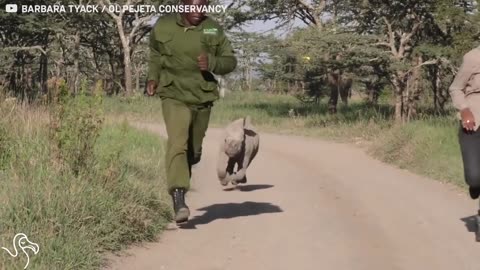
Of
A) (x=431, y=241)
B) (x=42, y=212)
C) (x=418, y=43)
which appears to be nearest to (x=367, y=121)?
(x=418, y=43)

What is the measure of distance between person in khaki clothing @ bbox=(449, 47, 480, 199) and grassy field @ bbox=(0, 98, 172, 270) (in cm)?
263

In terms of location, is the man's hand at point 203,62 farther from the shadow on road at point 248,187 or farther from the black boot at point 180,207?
the shadow on road at point 248,187

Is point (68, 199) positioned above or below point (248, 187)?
above

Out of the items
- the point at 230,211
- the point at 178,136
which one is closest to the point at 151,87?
the point at 178,136

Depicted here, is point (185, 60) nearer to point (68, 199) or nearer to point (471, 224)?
point (68, 199)

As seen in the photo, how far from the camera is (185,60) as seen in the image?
6.27 m

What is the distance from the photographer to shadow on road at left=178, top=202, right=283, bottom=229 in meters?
6.84

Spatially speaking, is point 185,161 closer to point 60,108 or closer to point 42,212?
point 60,108

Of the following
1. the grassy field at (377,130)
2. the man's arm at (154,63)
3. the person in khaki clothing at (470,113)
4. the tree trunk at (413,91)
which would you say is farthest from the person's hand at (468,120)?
the tree trunk at (413,91)

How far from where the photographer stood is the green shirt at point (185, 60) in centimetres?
627

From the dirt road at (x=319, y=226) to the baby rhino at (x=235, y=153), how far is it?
0.19 m

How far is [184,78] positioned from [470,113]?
243 cm

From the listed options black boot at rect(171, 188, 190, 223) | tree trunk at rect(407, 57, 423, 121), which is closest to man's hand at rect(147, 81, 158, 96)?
black boot at rect(171, 188, 190, 223)

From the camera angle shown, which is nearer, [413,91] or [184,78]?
[184,78]
